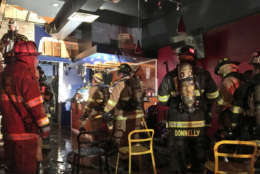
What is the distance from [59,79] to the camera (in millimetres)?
9430

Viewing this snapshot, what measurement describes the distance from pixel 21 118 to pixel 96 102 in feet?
9.88

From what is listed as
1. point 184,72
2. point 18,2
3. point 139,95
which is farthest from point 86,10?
point 184,72

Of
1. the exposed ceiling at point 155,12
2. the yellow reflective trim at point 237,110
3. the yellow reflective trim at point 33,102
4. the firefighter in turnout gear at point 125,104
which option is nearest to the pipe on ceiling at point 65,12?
the exposed ceiling at point 155,12

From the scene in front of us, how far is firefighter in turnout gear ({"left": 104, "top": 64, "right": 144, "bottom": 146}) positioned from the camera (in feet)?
12.8

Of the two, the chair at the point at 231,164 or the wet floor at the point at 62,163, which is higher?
the chair at the point at 231,164

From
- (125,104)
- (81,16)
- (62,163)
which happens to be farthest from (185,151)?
(81,16)

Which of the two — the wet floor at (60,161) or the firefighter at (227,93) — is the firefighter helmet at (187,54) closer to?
the firefighter at (227,93)

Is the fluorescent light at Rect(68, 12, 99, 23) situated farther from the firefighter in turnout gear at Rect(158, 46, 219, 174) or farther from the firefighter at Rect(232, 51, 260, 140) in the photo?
the firefighter at Rect(232, 51, 260, 140)

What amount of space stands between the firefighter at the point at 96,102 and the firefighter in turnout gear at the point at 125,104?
1200 millimetres

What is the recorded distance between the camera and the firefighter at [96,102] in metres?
5.12

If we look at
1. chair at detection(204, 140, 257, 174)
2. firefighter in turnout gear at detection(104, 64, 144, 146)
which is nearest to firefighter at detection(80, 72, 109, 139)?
firefighter in turnout gear at detection(104, 64, 144, 146)

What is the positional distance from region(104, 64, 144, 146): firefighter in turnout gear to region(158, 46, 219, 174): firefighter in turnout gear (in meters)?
1.02

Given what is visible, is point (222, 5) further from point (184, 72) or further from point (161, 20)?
point (184, 72)

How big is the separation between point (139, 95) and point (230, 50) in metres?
2.81
